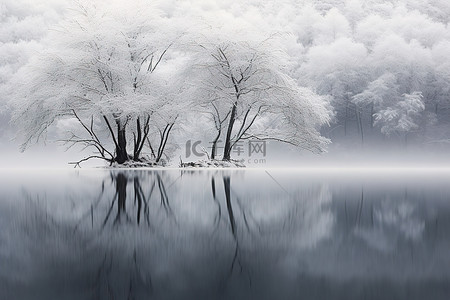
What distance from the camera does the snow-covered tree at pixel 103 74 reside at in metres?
15.5

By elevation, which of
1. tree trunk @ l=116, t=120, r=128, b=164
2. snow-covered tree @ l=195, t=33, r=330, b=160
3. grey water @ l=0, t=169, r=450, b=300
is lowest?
grey water @ l=0, t=169, r=450, b=300

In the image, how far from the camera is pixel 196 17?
16.5 meters

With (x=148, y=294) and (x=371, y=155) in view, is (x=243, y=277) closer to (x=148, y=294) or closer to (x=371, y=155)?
(x=148, y=294)

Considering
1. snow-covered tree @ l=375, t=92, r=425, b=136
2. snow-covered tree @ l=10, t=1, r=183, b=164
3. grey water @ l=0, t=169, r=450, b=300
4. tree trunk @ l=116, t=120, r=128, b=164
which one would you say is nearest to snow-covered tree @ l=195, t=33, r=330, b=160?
snow-covered tree @ l=10, t=1, r=183, b=164

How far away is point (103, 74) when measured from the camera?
16.2 meters

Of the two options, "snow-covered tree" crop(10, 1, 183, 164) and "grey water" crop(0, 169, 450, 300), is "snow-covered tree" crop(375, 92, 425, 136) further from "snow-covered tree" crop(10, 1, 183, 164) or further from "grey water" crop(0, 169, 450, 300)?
"grey water" crop(0, 169, 450, 300)

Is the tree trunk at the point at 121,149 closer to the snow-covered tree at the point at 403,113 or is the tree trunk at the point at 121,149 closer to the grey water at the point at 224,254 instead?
the grey water at the point at 224,254

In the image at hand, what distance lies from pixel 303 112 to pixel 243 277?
14742 millimetres

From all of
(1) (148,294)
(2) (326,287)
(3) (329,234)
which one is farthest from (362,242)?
(1) (148,294)

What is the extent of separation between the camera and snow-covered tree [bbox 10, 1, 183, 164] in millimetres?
15484

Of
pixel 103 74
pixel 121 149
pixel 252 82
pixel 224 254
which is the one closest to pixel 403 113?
pixel 252 82

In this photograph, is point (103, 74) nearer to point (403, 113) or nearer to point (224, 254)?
point (224, 254)

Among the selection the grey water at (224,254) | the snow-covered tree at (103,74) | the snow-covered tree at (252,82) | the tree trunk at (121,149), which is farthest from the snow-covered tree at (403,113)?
the grey water at (224,254)

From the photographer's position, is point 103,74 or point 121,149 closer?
point 103,74
